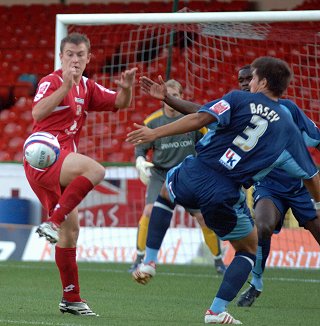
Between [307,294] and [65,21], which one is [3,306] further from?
[65,21]

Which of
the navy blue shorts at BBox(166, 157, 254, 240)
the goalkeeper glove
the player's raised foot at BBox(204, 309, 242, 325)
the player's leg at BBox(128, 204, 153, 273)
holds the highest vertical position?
the navy blue shorts at BBox(166, 157, 254, 240)

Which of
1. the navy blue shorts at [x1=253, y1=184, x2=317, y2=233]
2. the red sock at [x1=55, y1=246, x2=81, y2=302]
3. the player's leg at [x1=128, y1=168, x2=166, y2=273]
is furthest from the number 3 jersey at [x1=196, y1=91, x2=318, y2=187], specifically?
the player's leg at [x1=128, y1=168, x2=166, y2=273]

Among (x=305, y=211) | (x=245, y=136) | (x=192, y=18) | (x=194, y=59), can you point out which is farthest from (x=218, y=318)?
(x=194, y=59)

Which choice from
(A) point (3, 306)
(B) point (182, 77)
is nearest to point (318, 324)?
(A) point (3, 306)

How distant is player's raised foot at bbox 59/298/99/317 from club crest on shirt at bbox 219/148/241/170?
4.69 feet

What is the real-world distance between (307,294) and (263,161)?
3.02m

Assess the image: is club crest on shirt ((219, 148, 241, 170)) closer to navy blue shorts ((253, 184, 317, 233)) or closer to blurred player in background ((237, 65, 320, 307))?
blurred player in background ((237, 65, 320, 307))

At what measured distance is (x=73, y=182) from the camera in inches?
250

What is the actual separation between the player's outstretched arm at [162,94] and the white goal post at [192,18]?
489 centimetres

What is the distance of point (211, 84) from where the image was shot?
1328 centimetres

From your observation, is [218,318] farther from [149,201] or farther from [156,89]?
[149,201]

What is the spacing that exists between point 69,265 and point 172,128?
4.73ft

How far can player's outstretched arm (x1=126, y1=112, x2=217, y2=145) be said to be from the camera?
5.65 metres

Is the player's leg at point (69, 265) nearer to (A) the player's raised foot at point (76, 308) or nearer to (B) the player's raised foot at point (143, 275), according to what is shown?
(A) the player's raised foot at point (76, 308)
